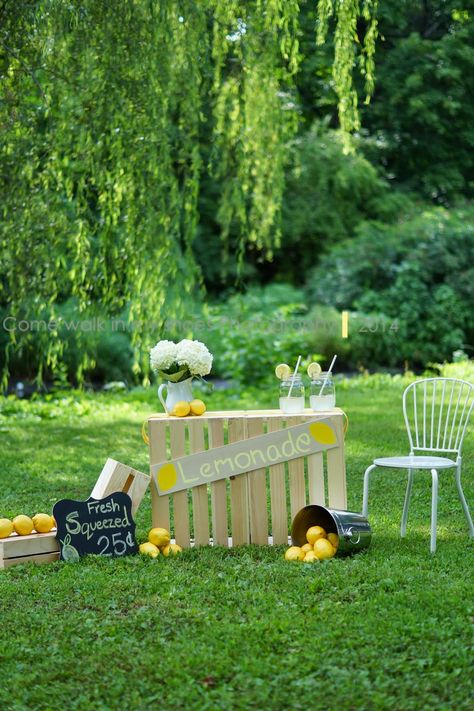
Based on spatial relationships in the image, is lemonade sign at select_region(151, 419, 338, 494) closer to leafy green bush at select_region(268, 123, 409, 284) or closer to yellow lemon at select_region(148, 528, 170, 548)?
yellow lemon at select_region(148, 528, 170, 548)

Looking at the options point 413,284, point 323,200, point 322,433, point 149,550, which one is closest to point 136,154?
point 322,433

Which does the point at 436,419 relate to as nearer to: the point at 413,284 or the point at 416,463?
the point at 416,463

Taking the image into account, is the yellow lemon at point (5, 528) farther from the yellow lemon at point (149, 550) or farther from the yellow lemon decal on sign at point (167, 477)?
the yellow lemon decal on sign at point (167, 477)

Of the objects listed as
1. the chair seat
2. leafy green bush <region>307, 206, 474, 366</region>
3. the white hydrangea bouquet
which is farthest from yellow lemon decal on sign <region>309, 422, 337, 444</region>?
leafy green bush <region>307, 206, 474, 366</region>

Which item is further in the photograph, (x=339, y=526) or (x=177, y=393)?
(x=177, y=393)

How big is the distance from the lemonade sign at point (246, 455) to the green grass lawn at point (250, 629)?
393 millimetres

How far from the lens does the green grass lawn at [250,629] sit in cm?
295

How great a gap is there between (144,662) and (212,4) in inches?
192

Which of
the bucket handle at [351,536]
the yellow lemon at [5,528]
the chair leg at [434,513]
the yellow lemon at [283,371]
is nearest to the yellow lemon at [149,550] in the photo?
the yellow lemon at [5,528]

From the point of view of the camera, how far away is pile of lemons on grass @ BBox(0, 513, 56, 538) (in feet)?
15.0

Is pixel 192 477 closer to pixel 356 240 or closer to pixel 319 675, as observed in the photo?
pixel 319 675

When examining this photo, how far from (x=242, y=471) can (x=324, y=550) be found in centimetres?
59

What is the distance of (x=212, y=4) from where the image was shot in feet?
21.7

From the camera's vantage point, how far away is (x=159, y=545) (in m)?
4.66
